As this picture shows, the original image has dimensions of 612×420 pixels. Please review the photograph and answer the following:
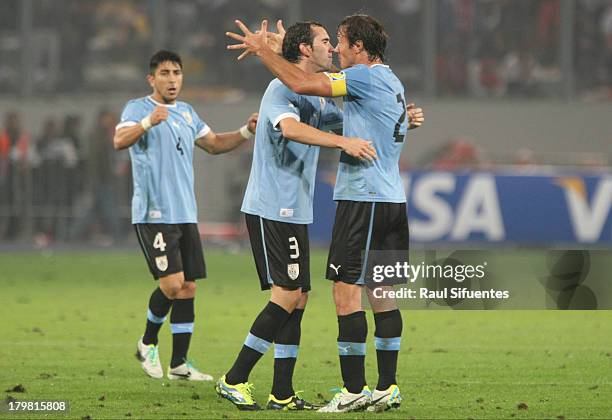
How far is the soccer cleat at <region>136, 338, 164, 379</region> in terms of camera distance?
408 inches

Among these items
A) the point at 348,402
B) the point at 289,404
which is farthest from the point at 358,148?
the point at 289,404

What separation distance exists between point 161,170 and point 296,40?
2194mm

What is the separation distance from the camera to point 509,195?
2169 centimetres

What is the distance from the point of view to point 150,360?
34.2ft

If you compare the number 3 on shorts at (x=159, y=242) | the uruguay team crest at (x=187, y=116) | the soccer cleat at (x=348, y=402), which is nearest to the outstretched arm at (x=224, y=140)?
the uruguay team crest at (x=187, y=116)

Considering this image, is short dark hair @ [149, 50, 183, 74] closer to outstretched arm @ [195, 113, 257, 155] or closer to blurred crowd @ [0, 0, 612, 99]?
outstretched arm @ [195, 113, 257, 155]

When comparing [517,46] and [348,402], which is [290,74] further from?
[517,46]

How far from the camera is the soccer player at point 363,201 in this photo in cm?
846

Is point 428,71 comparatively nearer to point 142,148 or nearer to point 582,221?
point 582,221

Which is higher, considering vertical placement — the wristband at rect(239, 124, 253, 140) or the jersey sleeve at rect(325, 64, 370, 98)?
the jersey sleeve at rect(325, 64, 370, 98)

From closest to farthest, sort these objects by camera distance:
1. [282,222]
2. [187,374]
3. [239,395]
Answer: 1. [239,395]
2. [282,222]
3. [187,374]

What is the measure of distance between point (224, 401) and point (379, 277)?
1.40 meters

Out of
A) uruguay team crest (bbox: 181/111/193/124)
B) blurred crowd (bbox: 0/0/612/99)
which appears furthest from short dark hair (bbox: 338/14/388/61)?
blurred crowd (bbox: 0/0/612/99)

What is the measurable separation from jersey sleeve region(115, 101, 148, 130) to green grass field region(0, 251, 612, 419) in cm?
188
